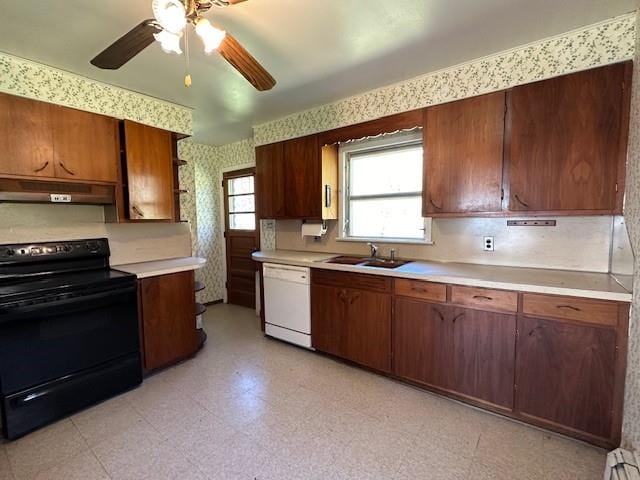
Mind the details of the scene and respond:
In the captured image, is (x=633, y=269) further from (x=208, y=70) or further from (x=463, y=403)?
(x=208, y=70)

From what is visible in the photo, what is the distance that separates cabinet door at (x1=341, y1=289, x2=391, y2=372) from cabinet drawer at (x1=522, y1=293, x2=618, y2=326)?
3.16ft

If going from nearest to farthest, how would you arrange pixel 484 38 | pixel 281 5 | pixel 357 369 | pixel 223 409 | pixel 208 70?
pixel 281 5, pixel 484 38, pixel 223 409, pixel 208 70, pixel 357 369

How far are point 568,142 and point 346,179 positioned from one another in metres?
1.92

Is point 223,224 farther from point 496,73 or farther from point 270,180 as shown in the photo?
point 496,73

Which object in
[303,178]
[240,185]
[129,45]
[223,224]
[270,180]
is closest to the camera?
[129,45]

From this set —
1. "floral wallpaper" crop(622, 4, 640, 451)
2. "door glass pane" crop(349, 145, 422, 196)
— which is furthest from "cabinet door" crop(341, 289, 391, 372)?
"floral wallpaper" crop(622, 4, 640, 451)

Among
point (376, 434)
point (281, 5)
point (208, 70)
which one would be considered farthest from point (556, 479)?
point (208, 70)

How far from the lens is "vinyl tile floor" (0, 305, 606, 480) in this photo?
1.60m

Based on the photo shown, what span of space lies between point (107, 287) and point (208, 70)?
185cm

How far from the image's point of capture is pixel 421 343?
2.28 meters

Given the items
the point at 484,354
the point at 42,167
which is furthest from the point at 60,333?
the point at 484,354

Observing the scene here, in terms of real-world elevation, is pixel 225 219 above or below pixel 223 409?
above

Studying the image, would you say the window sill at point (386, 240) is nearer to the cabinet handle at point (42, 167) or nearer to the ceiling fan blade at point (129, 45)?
the ceiling fan blade at point (129, 45)

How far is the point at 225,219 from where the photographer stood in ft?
15.4
